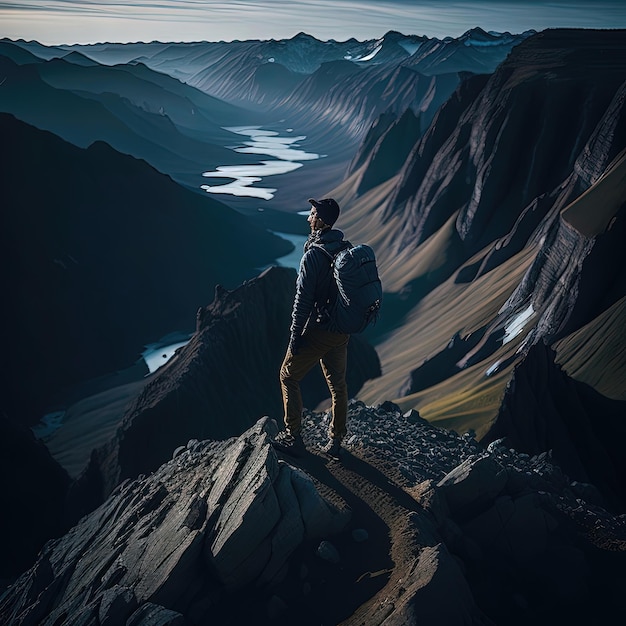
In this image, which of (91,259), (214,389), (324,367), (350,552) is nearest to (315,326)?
(324,367)

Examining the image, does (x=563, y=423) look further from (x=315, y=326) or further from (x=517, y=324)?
(x=517, y=324)

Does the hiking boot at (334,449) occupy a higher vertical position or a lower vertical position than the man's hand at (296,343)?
lower

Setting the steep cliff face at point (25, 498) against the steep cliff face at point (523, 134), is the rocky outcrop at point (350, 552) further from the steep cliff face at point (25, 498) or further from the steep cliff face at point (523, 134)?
the steep cliff face at point (523, 134)

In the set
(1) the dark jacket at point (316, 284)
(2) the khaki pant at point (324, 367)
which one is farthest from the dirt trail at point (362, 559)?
(1) the dark jacket at point (316, 284)

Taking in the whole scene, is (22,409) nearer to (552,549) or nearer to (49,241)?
(49,241)

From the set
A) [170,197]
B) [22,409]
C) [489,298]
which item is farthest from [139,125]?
[489,298]

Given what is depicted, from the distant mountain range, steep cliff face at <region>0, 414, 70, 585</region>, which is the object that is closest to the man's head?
the distant mountain range

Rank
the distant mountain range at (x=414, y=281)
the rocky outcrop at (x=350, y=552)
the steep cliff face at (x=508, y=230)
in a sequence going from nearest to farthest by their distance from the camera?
the rocky outcrop at (x=350, y=552) → the distant mountain range at (x=414, y=281) → the steep cliff face at (x=508, y=230)

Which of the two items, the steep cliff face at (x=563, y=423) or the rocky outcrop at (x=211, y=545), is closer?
the rocky outcrop at (x=211, y=545)
